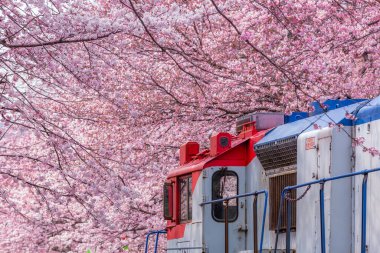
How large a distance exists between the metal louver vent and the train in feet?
0.04

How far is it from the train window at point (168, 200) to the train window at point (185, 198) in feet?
0.80

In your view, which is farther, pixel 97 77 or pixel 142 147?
pixel 142 147

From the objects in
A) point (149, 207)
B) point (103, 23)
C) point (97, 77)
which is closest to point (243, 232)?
point (97, 77)

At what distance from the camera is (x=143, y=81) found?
56.5ft

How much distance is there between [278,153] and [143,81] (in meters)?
6.09

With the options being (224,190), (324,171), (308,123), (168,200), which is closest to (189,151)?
(168,200)

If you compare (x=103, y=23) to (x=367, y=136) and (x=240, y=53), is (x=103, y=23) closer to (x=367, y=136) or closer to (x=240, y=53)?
(x=367, y=136)

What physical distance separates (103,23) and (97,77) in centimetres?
193

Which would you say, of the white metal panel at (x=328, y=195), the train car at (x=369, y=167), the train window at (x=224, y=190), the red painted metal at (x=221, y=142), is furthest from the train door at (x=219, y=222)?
the train car at (x=369, y=167)

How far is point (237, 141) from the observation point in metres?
12.9

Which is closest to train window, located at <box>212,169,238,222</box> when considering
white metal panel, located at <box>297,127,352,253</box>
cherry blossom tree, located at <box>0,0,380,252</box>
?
cherry blossom tree, located at <box>0,0,380,252</box>

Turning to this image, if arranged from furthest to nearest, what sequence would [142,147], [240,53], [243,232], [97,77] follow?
[142,147]
[240,53]
[243,232]
[97,77]

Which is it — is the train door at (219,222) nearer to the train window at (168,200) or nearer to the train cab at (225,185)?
the train cab at (225,185)

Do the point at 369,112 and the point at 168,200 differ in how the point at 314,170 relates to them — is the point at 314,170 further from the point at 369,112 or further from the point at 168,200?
the point at 168,200
